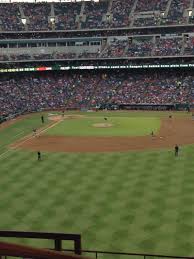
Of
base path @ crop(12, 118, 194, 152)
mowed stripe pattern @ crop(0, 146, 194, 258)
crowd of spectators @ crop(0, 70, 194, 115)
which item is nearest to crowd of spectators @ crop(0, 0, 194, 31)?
crowd of spectators @ crop(0, 70, 194, 115)

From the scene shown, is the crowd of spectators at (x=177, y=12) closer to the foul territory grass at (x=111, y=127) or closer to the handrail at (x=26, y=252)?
the foul territory grass at (x=111, y=127)

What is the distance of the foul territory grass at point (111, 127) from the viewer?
2347 inches

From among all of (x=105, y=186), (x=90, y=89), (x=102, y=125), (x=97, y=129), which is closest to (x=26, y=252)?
(x=105, y=186)

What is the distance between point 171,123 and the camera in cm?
6719

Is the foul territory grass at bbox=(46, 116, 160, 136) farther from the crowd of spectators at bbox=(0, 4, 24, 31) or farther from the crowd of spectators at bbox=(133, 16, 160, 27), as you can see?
the crowd of spectators at bbox=(0, 4, 24, 31)

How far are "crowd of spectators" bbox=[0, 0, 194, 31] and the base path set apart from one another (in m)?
46.7

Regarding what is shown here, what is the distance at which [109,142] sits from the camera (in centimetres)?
5253

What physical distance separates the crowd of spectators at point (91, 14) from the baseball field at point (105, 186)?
146 feet

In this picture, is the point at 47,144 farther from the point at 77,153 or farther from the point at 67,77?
the point at 67,77

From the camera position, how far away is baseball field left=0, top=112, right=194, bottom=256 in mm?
24250

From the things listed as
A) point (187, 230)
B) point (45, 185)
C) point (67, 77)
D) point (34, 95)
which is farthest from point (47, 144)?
point (67, 77)

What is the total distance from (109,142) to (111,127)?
12233 mm

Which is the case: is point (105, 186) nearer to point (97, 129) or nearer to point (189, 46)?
point (97, 129)

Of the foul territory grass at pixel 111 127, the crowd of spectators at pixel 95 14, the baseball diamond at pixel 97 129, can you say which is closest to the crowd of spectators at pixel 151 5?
the baseball diamond at pixel 97 129
